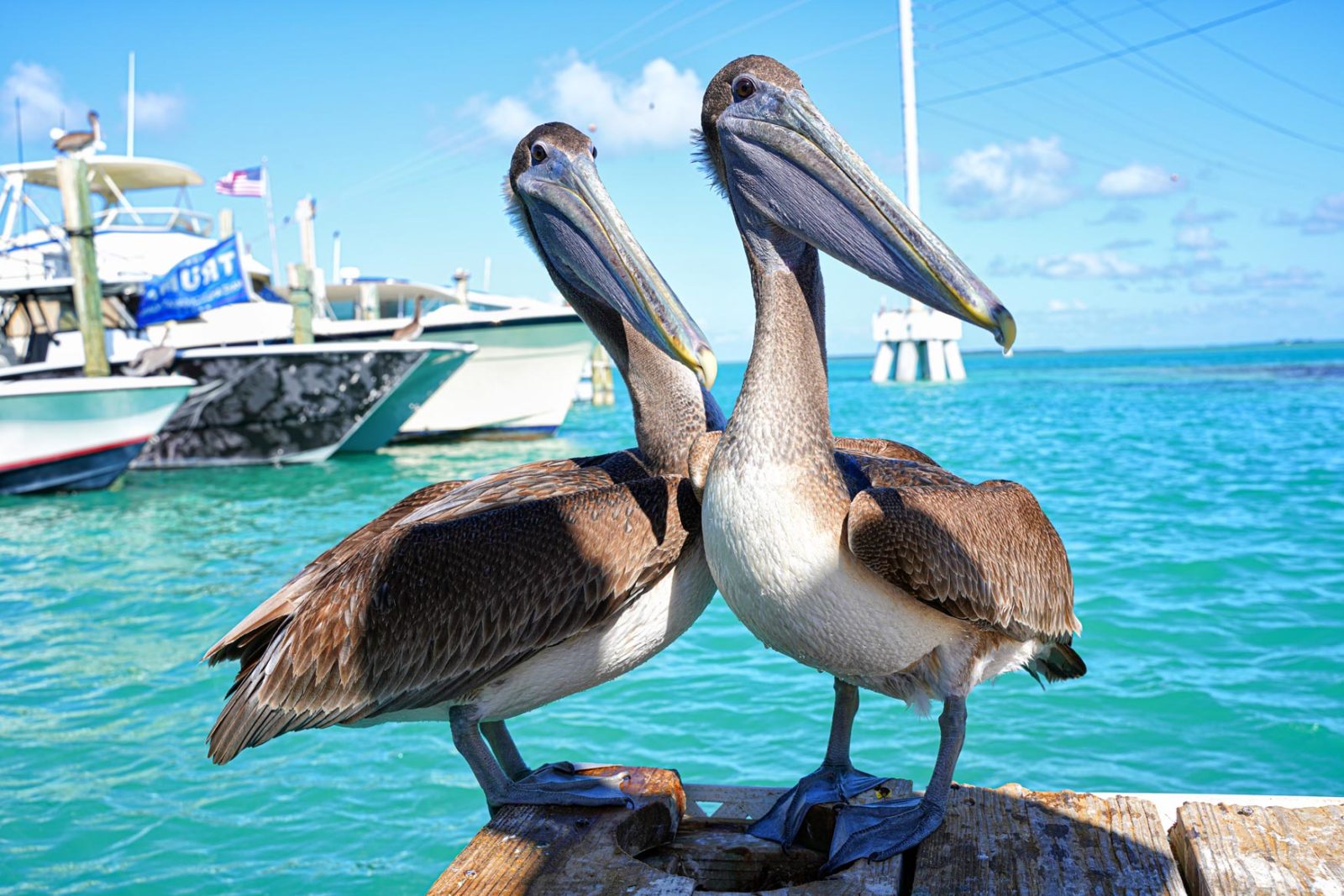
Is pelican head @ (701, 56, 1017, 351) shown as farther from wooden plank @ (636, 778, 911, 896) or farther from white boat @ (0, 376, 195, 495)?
white boat @ (0, 376, 195, 495)

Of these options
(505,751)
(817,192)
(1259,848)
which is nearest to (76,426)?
(505,751)

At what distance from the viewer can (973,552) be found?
A: 231cm

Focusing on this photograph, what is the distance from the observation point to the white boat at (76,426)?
12.9 metres

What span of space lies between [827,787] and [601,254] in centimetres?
135

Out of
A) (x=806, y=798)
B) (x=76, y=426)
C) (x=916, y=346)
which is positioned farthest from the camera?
(x=916, y=346)

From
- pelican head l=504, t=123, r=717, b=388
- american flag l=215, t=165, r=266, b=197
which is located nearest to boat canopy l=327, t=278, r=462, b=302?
american flag l=215, t=165, r=266, b=197

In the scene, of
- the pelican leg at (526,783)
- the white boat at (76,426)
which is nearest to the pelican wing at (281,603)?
the pelican leg at (526,783)

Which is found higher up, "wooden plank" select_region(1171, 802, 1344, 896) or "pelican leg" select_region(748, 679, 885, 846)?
"wooden plank" select_region(1171, 802, 1344, 896)

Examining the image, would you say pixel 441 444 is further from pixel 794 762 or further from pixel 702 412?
pixel 702 412

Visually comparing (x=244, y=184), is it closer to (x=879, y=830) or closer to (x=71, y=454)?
(x=71, y=454)

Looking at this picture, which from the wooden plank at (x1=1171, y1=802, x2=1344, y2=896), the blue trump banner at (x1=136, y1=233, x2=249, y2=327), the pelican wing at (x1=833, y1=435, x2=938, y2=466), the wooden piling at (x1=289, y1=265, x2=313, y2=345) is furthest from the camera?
the wooden piling at (x1=289, y1=265, x2=313, y2=345)

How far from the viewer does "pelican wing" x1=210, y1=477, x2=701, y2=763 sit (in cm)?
246

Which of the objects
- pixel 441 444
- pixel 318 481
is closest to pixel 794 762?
pixel 318 481

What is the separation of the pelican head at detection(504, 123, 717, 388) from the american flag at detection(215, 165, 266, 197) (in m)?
18.9
